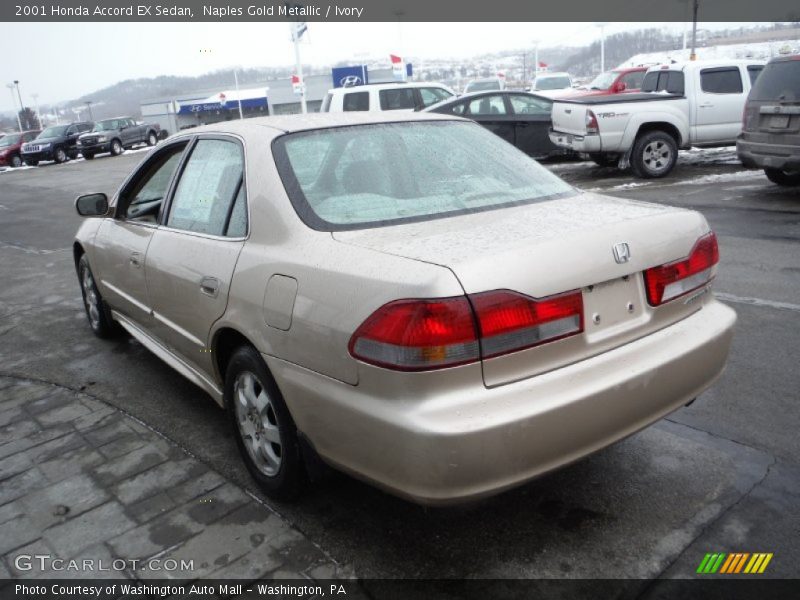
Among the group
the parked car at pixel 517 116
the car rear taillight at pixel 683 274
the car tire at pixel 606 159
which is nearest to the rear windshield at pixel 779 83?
the car tire at pixel 606 159

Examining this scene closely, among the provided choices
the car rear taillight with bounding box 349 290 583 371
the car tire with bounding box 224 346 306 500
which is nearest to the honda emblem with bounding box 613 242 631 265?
the car rear taillight with bounding box 349 290 583 371

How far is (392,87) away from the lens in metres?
15.5

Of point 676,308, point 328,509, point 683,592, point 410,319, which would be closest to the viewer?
point 410,319

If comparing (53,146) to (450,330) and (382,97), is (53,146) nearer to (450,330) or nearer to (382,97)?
(382,97)

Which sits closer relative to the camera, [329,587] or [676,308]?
[329,587]

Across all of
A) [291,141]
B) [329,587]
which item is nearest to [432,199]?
[291,141]

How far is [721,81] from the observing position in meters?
12.6

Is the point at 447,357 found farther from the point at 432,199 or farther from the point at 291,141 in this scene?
the point at 291,141

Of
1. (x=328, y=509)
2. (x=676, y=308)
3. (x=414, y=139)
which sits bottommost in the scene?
(x=328, y=509)

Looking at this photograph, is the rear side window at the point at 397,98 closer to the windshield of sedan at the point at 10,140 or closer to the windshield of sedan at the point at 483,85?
the windshield of sedan at the point at 483,85

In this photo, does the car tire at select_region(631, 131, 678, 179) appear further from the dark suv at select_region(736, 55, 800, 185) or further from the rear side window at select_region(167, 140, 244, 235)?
the rear side window at select_region(167, 140, 244, 235)

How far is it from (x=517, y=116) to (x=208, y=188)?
11831mm

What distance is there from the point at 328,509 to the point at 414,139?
68.6 inches

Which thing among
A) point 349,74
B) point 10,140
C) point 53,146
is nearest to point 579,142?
point 53,146
